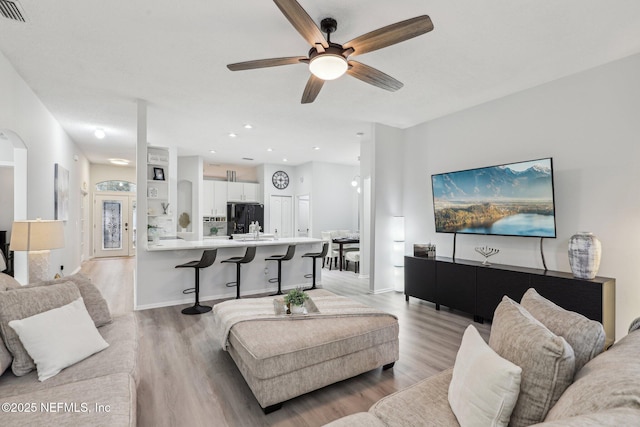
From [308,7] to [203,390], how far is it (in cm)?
302

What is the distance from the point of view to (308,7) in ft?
7.73

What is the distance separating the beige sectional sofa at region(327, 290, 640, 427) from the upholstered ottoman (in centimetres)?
83

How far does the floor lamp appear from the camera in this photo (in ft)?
8.94

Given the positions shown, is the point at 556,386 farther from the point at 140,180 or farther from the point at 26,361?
the point at 140,180

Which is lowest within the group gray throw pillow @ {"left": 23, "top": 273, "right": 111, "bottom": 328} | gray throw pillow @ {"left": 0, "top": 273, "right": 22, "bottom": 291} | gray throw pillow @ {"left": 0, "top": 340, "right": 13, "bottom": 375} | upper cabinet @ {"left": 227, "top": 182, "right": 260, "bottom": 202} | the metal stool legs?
the metal stool legs

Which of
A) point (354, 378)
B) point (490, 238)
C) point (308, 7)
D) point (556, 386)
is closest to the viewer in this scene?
point (556, 386)

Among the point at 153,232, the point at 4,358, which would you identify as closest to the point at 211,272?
the point at 153,232

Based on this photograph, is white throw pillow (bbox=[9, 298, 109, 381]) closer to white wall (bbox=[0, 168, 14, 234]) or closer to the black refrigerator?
white wall (bbox=[0, 168, 14, 234])

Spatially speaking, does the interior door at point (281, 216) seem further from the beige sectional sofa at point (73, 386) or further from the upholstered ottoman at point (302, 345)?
the beige sectional sofa at point (73, 386)

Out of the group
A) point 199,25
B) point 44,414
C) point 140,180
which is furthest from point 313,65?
point 140,180

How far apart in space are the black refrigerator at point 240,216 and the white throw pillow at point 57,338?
701 cm

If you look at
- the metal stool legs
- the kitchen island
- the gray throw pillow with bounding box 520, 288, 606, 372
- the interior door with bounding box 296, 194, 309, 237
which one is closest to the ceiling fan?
the gray throw pillow with bounding box 520, 288, 606, 372

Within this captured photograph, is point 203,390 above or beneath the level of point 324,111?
beneath

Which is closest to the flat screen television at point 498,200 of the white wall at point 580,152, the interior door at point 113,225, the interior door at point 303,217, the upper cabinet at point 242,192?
the white wall at point 580,152
